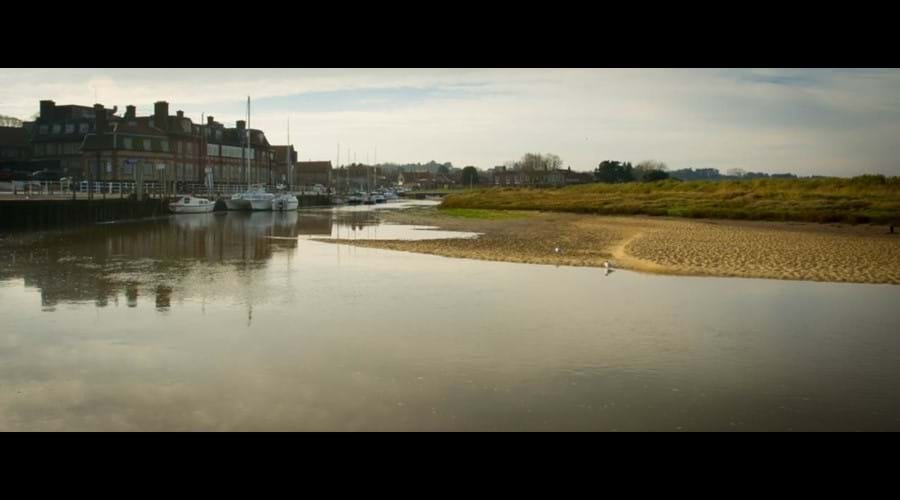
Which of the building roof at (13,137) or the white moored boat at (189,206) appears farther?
the building roof at (13,137)

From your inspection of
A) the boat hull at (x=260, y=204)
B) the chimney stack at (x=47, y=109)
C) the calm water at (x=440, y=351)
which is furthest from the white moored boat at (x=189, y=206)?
the calm water at (x=440, y=351)

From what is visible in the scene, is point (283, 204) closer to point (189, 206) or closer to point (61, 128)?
point (189, 206)

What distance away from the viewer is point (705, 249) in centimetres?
2836

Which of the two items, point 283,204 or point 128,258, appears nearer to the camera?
point 128,258

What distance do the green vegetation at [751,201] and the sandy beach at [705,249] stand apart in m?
7.29

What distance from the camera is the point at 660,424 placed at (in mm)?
8180

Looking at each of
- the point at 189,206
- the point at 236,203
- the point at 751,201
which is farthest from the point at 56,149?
the point at 751,201

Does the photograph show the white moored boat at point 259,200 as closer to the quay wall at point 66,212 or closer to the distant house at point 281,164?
the quay wall at point 66,212

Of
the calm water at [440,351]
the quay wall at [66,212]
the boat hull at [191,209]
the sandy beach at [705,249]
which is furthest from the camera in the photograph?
the boat hull at [191,209]

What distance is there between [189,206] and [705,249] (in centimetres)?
4494

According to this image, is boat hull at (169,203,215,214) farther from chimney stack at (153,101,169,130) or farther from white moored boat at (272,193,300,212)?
chimney stack at (153,101,169,130)

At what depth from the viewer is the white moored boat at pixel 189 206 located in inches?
2344
